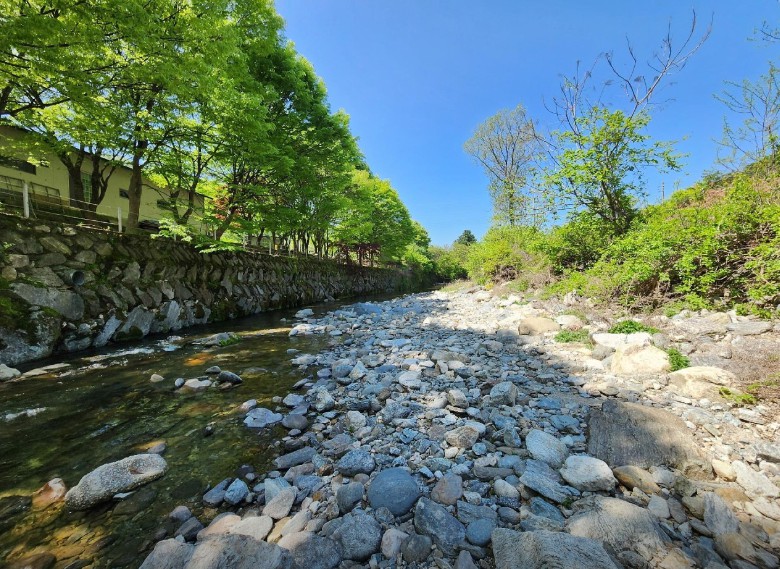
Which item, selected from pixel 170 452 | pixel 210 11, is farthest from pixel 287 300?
pixel 170 452

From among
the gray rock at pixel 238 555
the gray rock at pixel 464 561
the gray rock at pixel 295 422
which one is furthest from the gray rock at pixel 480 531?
the gray rock at pixel 295 422

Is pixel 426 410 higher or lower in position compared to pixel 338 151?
lower

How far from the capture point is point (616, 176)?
8.01 m

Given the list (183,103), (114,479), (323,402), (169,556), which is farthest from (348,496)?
(183,103)

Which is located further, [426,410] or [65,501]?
[426,410]

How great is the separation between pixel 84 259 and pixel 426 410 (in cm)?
840

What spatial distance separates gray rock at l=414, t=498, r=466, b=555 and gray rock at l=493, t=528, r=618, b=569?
252 millimetres

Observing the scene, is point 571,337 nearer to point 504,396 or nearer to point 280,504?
point 504,396

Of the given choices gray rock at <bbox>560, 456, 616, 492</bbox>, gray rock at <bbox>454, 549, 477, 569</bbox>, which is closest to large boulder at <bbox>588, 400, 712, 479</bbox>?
gray rock at <bbox>560, 456, 616, 492</bbox>

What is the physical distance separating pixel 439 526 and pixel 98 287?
8698mm

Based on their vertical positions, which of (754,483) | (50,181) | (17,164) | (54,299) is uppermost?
(17,164)

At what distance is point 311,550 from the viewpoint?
65.3 inches

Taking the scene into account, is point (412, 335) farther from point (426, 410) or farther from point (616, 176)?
point (616, 176)

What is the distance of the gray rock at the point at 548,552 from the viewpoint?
1277 millimetres
